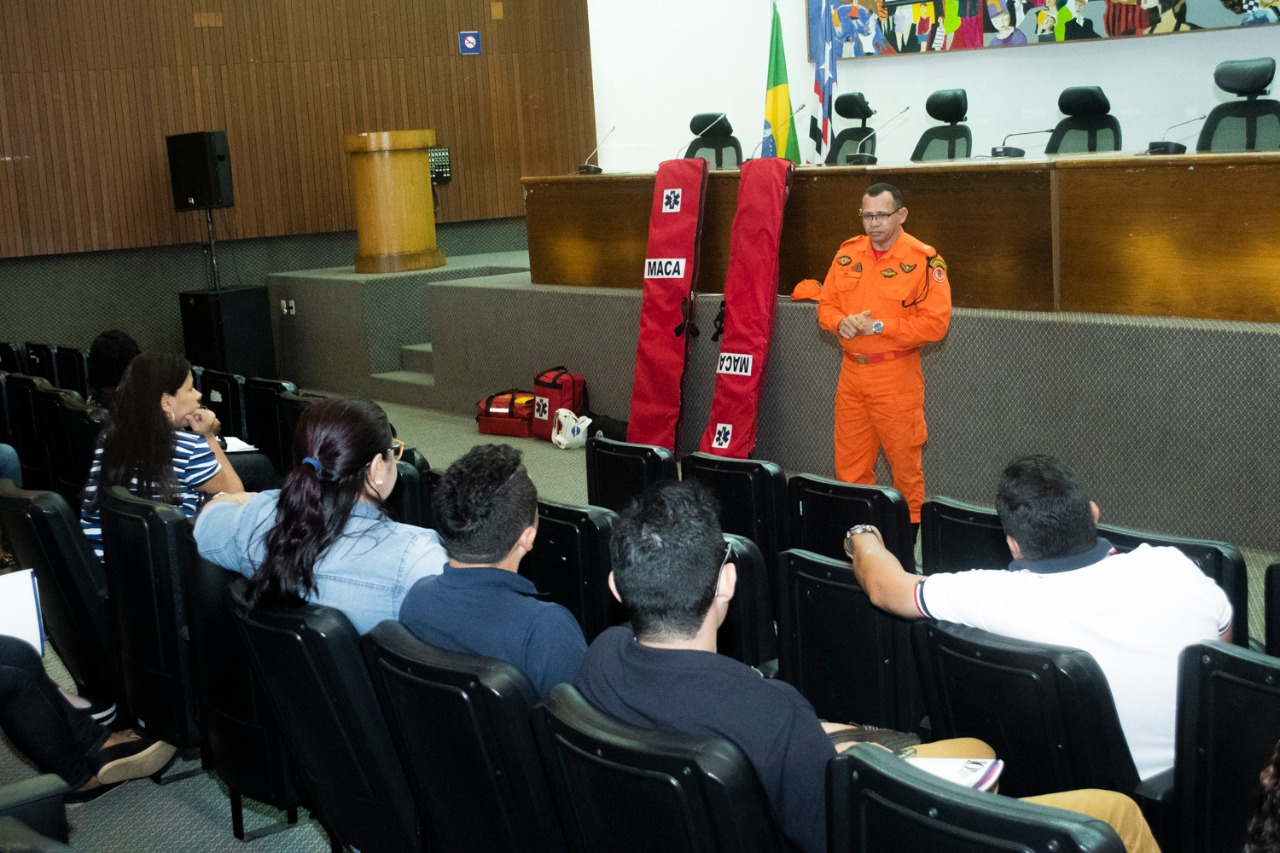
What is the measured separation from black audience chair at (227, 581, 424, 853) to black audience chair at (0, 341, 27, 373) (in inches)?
218

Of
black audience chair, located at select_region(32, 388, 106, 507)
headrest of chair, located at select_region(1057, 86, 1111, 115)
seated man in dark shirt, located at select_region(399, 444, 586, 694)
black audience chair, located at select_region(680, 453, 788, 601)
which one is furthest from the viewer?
headrest of chair, located at select_region(1057, 86, 1111, 115)

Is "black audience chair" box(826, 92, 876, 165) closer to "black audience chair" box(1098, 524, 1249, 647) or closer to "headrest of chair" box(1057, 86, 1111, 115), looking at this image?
"headrest of chair" box(1057, 86, 1111, 115)

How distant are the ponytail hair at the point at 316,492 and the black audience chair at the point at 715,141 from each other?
599 centimetres

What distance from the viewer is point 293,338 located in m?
9.27

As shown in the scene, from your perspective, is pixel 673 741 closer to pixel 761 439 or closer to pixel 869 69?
pixel 761 439

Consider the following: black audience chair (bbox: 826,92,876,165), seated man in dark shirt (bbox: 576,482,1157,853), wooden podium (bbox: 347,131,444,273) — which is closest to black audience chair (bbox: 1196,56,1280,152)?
black audience chair (bbox: 826,92,876,165)

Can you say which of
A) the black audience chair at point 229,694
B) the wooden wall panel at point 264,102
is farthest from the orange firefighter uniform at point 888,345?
the wooden wall panel at point 264,102

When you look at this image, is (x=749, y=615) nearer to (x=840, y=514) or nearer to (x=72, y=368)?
(x=840, y=514)

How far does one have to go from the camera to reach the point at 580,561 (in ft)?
9.67

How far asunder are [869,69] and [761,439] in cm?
497

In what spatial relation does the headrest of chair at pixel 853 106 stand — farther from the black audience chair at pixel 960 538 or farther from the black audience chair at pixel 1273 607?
the black audience chair at pixel 1273 607

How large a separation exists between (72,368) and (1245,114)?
20.6ft

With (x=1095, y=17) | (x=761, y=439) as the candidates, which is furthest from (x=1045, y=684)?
(x=1095, y=17)

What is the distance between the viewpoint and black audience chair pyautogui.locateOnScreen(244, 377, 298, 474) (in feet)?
17.6
